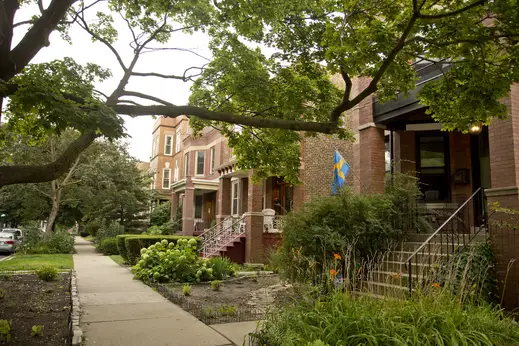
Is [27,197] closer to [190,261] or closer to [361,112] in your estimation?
[190,261]

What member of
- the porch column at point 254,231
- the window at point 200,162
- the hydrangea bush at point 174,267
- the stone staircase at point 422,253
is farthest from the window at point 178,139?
the stone staircase at point 422,253

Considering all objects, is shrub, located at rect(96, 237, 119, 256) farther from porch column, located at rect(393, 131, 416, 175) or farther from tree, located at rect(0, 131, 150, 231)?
porch column, located at rect(393, 131, 416, 175)

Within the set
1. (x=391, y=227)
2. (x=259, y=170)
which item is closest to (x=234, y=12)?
(x=259, y=170)

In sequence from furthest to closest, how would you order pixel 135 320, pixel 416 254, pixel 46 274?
pixel 46 274 → pixel 416 254 → pixel 135 320

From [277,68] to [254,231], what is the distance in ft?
32.8

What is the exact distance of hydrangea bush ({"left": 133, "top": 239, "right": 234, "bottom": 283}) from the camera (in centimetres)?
1227

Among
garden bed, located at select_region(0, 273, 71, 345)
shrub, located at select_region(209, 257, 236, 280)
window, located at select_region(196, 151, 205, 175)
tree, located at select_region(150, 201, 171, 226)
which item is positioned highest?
window, located at select_region(196, 151, 205, 175)

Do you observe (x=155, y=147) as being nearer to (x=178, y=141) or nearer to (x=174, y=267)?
(x=178, y=141)

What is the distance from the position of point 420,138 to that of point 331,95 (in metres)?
5.88

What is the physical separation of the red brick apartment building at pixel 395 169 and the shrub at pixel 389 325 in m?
3.67

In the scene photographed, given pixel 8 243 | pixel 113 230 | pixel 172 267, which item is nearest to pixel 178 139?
pixel 113 230

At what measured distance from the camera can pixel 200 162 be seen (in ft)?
102

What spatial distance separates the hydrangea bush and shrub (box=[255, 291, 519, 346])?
24.1 feet

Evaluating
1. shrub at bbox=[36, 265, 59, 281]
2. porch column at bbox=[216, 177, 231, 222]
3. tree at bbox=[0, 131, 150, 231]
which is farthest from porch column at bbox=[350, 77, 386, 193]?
tree at bbox=[0, 131, 150, 231]
